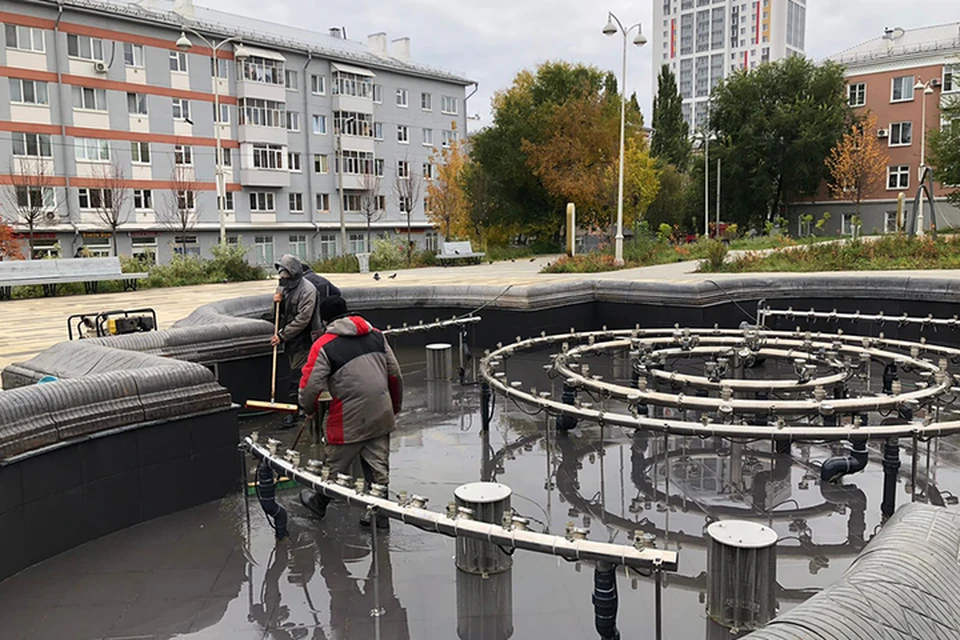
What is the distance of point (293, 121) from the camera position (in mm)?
50781

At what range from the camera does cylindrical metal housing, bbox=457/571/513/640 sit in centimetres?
425

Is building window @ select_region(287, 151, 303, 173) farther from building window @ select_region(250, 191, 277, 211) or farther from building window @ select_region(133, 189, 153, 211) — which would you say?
building window @ select_region(133, 189, 153, 211)

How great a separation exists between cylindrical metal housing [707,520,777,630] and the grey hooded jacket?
5329mm

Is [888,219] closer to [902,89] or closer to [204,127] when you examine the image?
[902,89]

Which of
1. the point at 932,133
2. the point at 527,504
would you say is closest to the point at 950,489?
the point at 527,504

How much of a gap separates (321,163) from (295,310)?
46.1 m

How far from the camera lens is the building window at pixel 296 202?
5072 centimetres

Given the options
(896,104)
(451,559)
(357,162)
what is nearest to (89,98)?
(357,162)

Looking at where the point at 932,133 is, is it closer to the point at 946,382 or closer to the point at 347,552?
the point at 946,382

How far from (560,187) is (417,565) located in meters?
36.5

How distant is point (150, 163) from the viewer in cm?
4359

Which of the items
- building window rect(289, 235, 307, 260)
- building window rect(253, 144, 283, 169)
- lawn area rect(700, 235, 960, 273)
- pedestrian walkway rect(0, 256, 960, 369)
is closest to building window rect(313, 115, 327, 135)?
building window rect(253, 144, 283, 169)

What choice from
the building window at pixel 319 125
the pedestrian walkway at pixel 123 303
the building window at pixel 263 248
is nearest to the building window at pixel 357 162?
the building window at pixel 319 125

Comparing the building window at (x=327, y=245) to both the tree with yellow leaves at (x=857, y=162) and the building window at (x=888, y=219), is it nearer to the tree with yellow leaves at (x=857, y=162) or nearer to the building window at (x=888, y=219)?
the tree with yellow leaves at (x=857, y=162)
